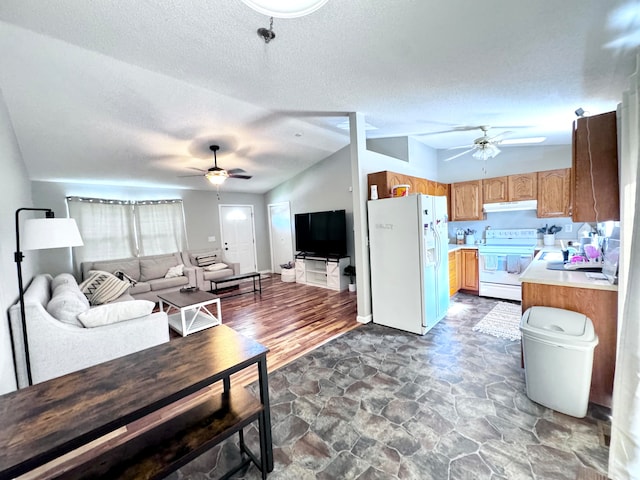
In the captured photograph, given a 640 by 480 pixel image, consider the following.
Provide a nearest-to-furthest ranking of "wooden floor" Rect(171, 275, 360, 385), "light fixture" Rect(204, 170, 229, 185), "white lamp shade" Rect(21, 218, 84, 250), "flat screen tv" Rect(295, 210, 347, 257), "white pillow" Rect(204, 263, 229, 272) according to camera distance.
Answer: "white lamp shade" Rect(21, 218, 84, 250), "wooden floor" Rect(171, 275, 360, 385), "light fixture" Rect(204, 170, 229, 185), "flat screen tv" Rect(295, 210, 347, 257), "white pillow" Rect(204, 263, 229, 272)

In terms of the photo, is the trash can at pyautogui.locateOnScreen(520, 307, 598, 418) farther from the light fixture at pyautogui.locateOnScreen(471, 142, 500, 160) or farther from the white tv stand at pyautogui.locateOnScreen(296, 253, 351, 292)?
the white tv stand at pyautogui.locateOnScreen(296, 253, 351, 292)

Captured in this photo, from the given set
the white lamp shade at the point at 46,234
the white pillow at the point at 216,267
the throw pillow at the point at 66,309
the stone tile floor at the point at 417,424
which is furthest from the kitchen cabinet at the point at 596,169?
the white pillow at the point at 216,267

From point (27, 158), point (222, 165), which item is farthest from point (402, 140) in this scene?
point (27, 158)

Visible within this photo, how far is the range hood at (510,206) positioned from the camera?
4377 mm

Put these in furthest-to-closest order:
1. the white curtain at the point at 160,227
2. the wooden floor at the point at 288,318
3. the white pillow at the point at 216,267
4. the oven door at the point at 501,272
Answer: the white pillow at the point at 216,267 < the white curtain at the point at 160,227 < the oven door at the point at 501,272 < the wooden floor at the point at 288,318

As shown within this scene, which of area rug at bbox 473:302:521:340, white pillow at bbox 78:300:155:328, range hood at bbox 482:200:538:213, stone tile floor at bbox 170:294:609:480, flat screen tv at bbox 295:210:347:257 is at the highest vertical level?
range hood at bbox 482:200:538:213

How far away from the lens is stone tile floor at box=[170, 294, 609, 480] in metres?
1.53

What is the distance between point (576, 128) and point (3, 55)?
4.71 meters

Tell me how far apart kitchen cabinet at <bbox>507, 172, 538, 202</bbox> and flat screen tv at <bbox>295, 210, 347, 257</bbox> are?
3.01 meters

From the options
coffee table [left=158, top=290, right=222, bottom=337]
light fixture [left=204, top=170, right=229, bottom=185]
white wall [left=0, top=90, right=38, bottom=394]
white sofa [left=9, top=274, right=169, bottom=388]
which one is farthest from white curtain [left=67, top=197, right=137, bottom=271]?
white sofa [left=9, top=274, right=169, bottom=388]

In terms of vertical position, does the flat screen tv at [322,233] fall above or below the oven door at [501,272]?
above

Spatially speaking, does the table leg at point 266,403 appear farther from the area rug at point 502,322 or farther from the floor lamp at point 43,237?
the area rug at point 502,322

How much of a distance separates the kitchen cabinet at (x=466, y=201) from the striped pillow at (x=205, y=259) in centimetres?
541

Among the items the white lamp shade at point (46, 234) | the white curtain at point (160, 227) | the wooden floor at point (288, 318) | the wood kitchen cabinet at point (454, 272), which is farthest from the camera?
the white curtain at point (160, 227)
